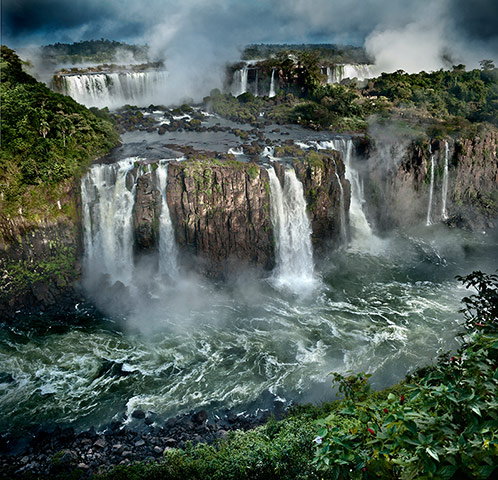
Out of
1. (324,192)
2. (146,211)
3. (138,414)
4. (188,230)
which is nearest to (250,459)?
(138,414)

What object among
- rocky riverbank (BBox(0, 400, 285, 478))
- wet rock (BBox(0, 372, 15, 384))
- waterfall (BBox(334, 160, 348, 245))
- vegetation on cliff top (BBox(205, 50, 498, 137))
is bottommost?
rocky riverbank (BBox(0, 400, 285, 478))

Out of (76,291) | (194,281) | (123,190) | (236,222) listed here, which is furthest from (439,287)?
(76,291)

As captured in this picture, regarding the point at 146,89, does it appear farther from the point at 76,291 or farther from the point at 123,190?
the point at 76,291

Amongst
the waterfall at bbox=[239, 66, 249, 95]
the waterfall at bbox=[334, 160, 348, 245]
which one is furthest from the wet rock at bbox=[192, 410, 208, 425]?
the waterfall at bbox=[239, 66, 249, 95]

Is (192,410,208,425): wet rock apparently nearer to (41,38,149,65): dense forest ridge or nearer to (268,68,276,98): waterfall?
(268,68,276,98): waterfall

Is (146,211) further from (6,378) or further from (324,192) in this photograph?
(324,192)
